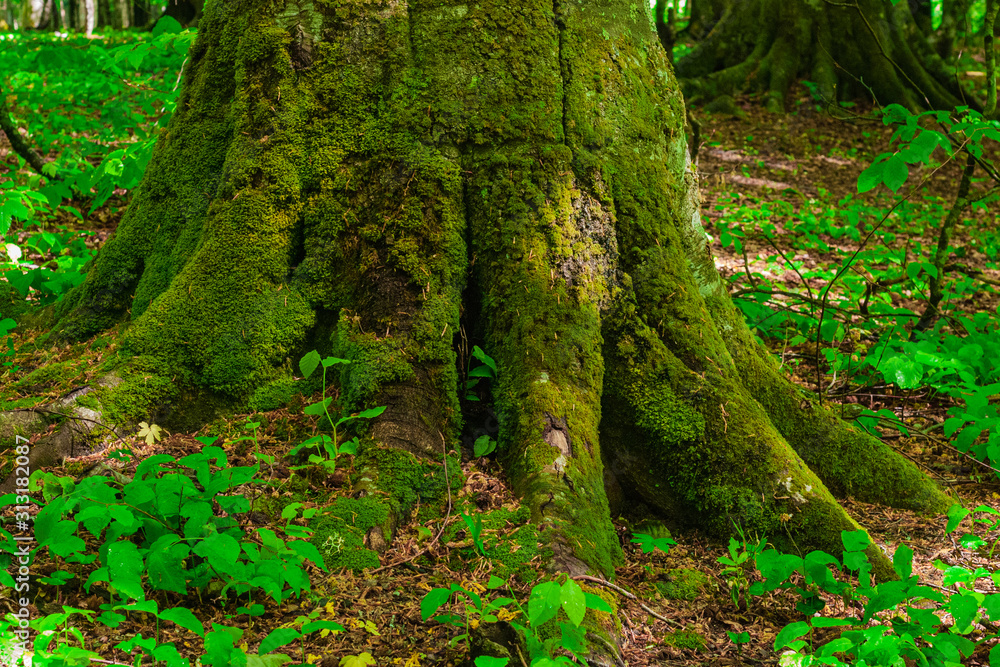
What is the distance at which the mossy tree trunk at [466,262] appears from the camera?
2.86 metres

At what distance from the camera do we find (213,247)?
9.99 feet

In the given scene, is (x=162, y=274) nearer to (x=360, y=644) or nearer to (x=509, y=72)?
(x=509, y=72)

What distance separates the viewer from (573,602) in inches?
67.4

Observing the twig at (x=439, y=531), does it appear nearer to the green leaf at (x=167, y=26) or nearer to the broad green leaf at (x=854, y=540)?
the broad green leaf at (x=854, y=540)

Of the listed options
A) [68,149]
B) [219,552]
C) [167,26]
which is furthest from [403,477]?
[68,149]

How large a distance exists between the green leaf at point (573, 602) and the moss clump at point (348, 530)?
871 millimetres

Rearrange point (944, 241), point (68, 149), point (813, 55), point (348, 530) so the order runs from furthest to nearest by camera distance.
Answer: point (813, 55) → point (68, 149) → point (944, 241) → point (348, 530)

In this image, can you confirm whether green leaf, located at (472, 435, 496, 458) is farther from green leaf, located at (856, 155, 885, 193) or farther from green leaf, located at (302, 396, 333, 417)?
green leaf, located at (856, 155, 885, 193)

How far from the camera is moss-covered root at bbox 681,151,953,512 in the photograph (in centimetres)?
329

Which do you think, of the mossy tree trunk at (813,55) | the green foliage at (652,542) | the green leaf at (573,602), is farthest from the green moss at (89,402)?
the mossy tree trunk at (813,55)

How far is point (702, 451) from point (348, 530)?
4.98 ft

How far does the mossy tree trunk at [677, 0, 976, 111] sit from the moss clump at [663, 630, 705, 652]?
1160cm

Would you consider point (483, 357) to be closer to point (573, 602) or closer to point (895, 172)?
point (573, 602)

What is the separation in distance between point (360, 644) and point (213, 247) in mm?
1894
